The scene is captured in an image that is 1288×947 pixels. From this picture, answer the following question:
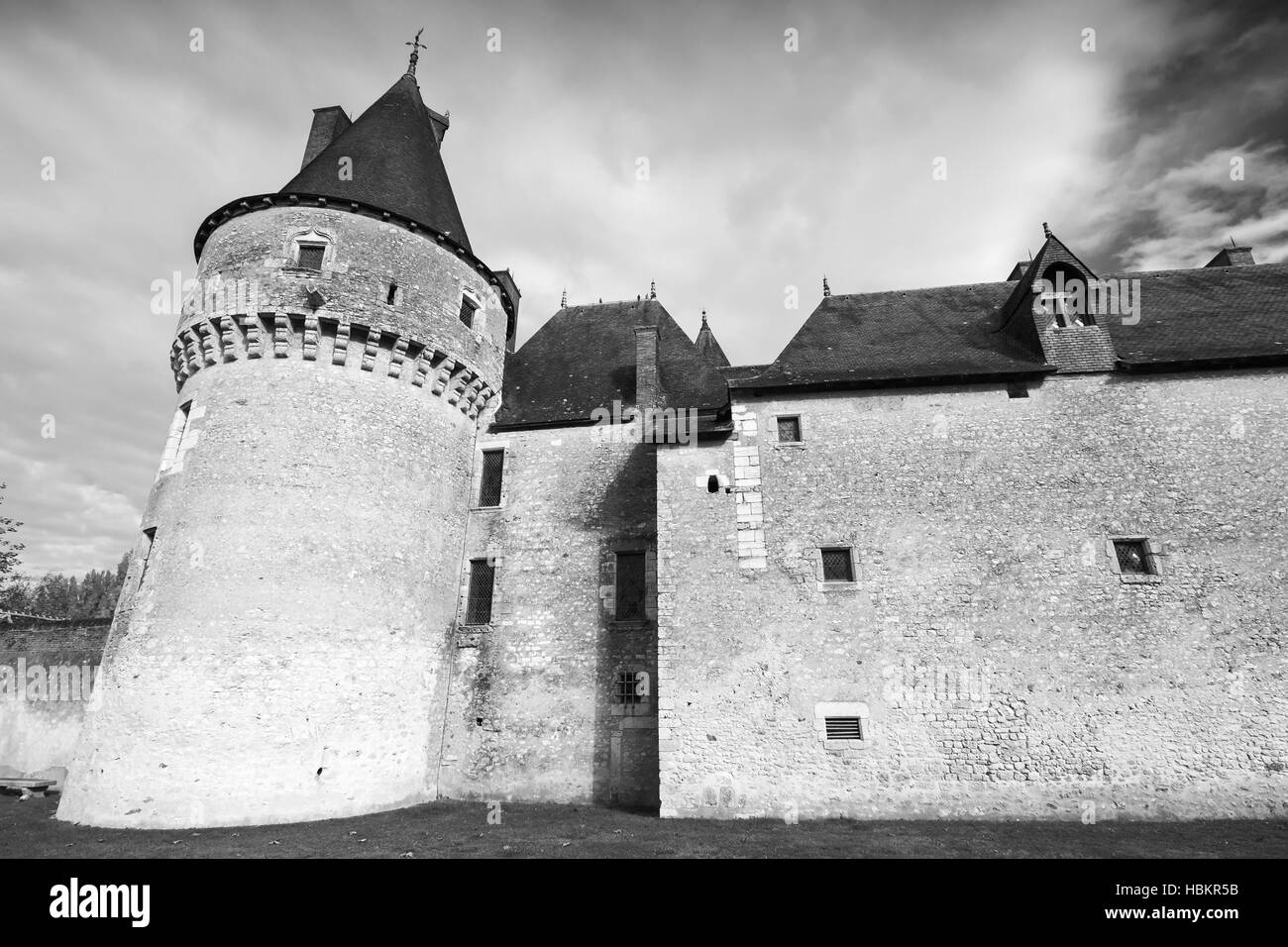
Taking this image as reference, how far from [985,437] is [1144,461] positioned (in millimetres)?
2819

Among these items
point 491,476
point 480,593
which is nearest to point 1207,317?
point 491,476

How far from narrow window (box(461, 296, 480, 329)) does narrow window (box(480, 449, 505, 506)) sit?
3.07 m

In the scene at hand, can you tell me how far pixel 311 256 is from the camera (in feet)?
41.5

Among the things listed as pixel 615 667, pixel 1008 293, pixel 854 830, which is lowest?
pixel 854 830

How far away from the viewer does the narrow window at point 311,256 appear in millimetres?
12547

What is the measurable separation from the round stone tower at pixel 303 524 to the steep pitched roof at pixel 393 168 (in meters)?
0.09

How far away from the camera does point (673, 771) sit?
10539 mm

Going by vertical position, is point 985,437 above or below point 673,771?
above

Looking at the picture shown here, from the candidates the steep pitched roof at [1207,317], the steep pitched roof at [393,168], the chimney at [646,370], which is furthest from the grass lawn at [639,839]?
the steep pitched roof at [393,168]

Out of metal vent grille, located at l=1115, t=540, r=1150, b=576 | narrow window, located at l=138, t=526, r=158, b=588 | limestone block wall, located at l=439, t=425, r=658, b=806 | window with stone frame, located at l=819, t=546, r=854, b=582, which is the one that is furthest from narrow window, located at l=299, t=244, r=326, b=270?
metal vent grille, located at l=1115, t=540, r=1150, b=576

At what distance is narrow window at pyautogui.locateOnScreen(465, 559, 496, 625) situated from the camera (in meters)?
13.6

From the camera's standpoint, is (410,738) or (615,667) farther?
(615,667)

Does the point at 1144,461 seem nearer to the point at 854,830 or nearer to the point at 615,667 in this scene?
the point at 854,830
